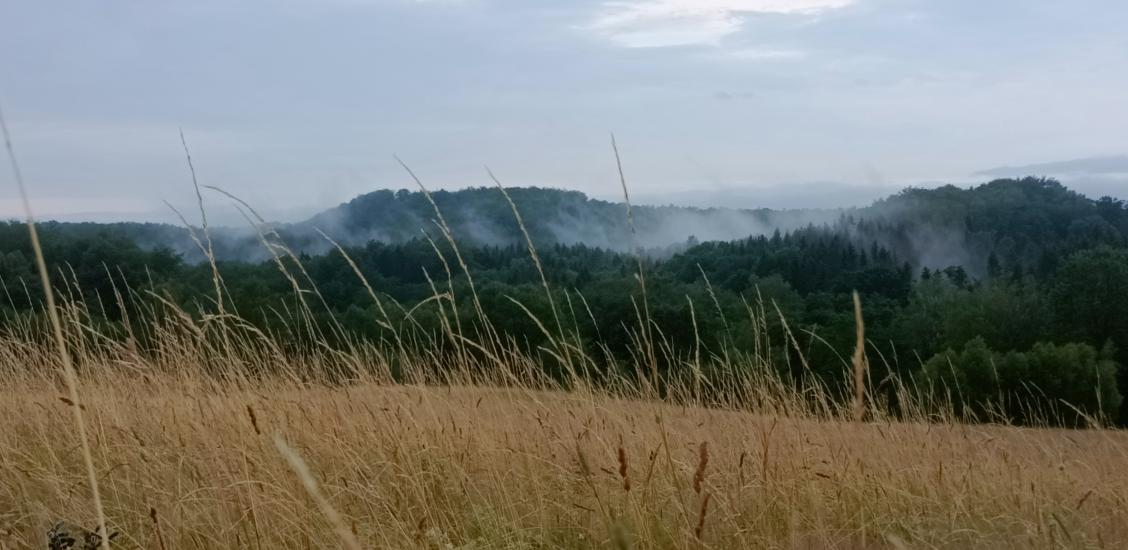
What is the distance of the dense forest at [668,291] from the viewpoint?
667cm

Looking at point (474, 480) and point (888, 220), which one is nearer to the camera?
point (474, 480)

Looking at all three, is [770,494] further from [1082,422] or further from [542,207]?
[542,207]

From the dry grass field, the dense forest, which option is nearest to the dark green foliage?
the dense forest

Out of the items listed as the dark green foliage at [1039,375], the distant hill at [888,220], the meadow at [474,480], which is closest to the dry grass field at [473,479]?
the meadow at [474,480]

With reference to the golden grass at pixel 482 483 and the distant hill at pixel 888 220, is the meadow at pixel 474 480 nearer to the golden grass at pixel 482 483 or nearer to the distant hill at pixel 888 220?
the golden grass at pixel 482 483

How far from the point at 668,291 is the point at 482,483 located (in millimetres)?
A: 39558

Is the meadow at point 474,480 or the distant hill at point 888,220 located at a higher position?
the meadow at point 474,480

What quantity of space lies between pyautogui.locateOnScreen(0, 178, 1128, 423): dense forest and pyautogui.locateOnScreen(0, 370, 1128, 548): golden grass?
1.58 feet

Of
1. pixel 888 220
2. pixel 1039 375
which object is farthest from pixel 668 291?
pixel 888 220

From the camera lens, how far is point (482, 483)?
3.38 m

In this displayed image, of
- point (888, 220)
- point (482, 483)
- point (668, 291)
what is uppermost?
point (482, 483)

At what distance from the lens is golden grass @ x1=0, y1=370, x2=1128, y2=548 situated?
9.28 ft

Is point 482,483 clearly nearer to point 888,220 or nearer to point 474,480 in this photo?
point 474,480

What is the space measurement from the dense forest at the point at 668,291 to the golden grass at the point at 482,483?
0.48 metres
